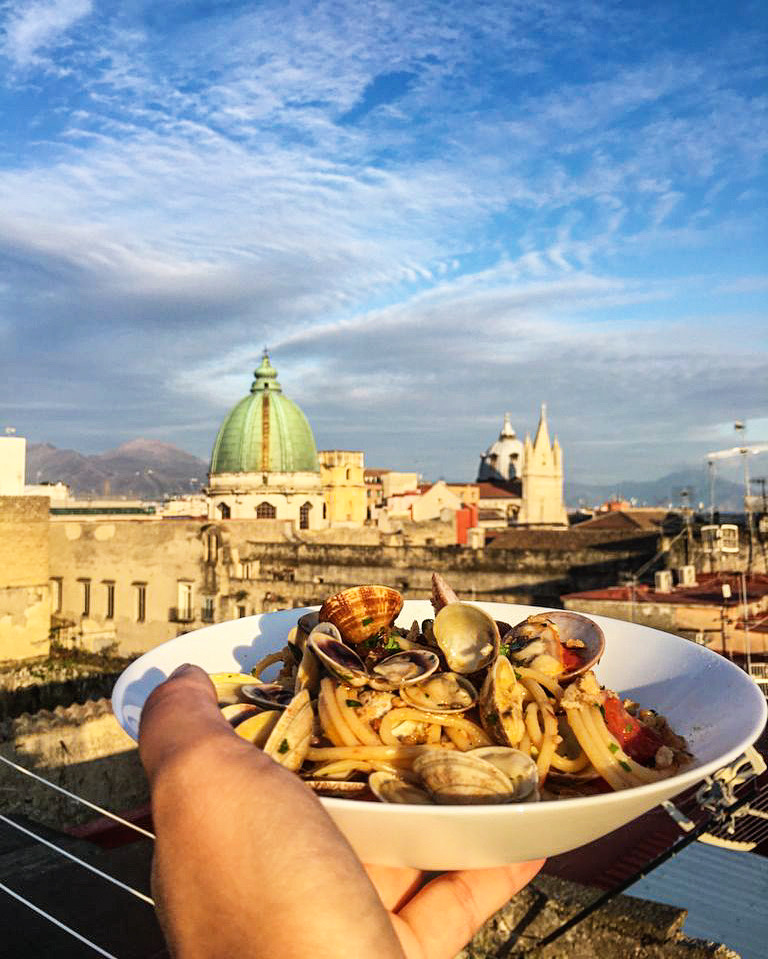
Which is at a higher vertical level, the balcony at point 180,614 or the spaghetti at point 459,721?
the spaghetti at point 459,721

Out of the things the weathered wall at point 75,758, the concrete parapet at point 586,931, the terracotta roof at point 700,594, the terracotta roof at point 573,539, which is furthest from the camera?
the terracotta roof at point 573,539

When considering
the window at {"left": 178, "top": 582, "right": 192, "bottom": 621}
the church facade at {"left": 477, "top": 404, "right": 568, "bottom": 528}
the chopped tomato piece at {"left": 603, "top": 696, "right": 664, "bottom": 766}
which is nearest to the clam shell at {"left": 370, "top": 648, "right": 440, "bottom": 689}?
the chopped tomato piece at {"left": 603, "top": 696, "right": 664, "bottom": 766}

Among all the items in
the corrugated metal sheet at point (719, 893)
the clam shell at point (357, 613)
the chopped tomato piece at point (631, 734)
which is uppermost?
the clam shell at point (357, 613)

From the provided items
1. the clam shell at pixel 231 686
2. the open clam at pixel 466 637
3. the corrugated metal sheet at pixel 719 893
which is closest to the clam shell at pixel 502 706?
the open clam at pixel 466 637

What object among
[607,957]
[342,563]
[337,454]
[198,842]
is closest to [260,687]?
[198,842]

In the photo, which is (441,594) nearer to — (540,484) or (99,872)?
(99,872)

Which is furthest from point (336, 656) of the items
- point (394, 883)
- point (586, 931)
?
point (586, 931)

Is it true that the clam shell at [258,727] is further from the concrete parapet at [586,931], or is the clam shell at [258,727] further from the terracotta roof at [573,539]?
the terracotta roof at [573,539]
